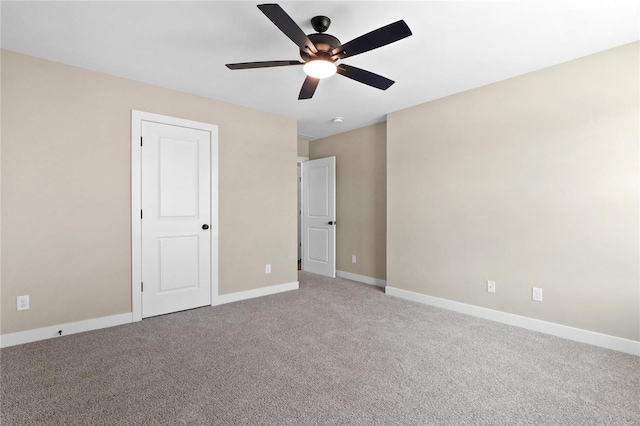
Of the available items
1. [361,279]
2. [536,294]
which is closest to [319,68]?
[536,294]

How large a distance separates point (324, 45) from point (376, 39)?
39 centimetres

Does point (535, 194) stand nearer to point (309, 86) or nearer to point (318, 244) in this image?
point (309, 86)

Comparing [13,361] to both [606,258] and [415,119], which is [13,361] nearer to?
[415,119]

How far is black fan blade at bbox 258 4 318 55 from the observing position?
1.61 meters

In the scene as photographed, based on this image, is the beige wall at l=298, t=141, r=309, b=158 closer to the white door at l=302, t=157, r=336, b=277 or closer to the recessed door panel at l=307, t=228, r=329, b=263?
the white door at l=302, t=157, r=336, b=277

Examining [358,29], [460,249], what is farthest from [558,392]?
[358,29]

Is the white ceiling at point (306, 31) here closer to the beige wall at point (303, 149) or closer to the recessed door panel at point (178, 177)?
the recessed door panel at point (178, 177)

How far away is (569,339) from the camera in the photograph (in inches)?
112

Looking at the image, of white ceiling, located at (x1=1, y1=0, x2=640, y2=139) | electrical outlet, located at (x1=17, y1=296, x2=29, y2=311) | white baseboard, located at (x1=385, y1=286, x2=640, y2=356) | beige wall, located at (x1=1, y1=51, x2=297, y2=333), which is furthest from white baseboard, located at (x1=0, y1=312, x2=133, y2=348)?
white baseboard, located at (x1=385, y1=286, x2=640, y2=356)

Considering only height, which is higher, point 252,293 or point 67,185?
point 67,185

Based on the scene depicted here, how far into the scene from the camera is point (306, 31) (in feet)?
7.67

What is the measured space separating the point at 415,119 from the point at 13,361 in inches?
178

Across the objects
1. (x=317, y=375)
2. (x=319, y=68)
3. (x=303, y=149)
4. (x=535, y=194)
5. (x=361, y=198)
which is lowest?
(x=317, y=375)

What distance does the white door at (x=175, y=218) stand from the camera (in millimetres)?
3406
